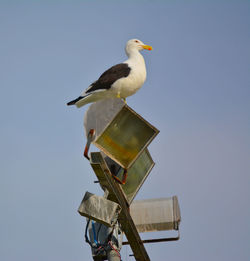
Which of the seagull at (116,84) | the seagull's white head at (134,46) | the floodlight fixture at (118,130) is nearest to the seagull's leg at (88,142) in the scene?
the floodlight fixture at (118,130)

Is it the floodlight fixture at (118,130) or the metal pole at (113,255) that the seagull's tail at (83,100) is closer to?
the floodlight fixture at (118,130)

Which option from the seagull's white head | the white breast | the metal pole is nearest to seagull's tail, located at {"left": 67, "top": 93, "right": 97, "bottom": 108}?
the white breast

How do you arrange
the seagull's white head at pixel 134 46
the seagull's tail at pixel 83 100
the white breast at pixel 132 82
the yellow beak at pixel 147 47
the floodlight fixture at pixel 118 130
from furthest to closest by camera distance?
1. the yellow beak at pixel 147 47
2. the seagull's white head at pixel 134 46
3. the seagull's tail at pixel 83 100
4. the white breast at pixel 132 82
5. the floodlight fixture at pixel 118 130

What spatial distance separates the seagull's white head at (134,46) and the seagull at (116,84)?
854mm

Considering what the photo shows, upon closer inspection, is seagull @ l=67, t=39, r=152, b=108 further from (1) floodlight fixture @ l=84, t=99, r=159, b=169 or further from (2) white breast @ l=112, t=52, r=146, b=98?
(1) floodlight fixture @ l=84, t=99, r=159, b=169

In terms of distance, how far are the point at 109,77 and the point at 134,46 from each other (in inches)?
57.6

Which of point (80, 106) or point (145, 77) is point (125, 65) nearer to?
point (145, 77)

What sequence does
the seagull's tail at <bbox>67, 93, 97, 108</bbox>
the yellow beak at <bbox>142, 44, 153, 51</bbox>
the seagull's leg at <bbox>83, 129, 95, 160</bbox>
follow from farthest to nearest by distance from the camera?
the yellow beak at <bbox>142, 44, 153, 51</bbox> → the seagull's tail at <bbox>67, 93, 97, 108</bbox> → the seagull's leg at <bbox>83, 129, 95, 160</bbox>

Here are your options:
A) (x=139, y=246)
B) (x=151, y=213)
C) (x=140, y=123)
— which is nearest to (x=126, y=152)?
(x=140, y=123)

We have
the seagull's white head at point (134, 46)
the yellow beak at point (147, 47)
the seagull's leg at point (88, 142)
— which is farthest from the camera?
the yellow beak at point (147, 47)

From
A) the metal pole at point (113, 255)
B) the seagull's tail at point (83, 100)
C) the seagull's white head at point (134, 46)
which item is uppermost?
the seagull's white head at point (134, 46)

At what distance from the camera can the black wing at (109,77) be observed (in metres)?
6.84

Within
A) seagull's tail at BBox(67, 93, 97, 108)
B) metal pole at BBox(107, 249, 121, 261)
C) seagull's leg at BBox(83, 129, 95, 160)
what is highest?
seagull's tail at BBox(67, 93, 97, 108)

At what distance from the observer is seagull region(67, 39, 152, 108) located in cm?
682
